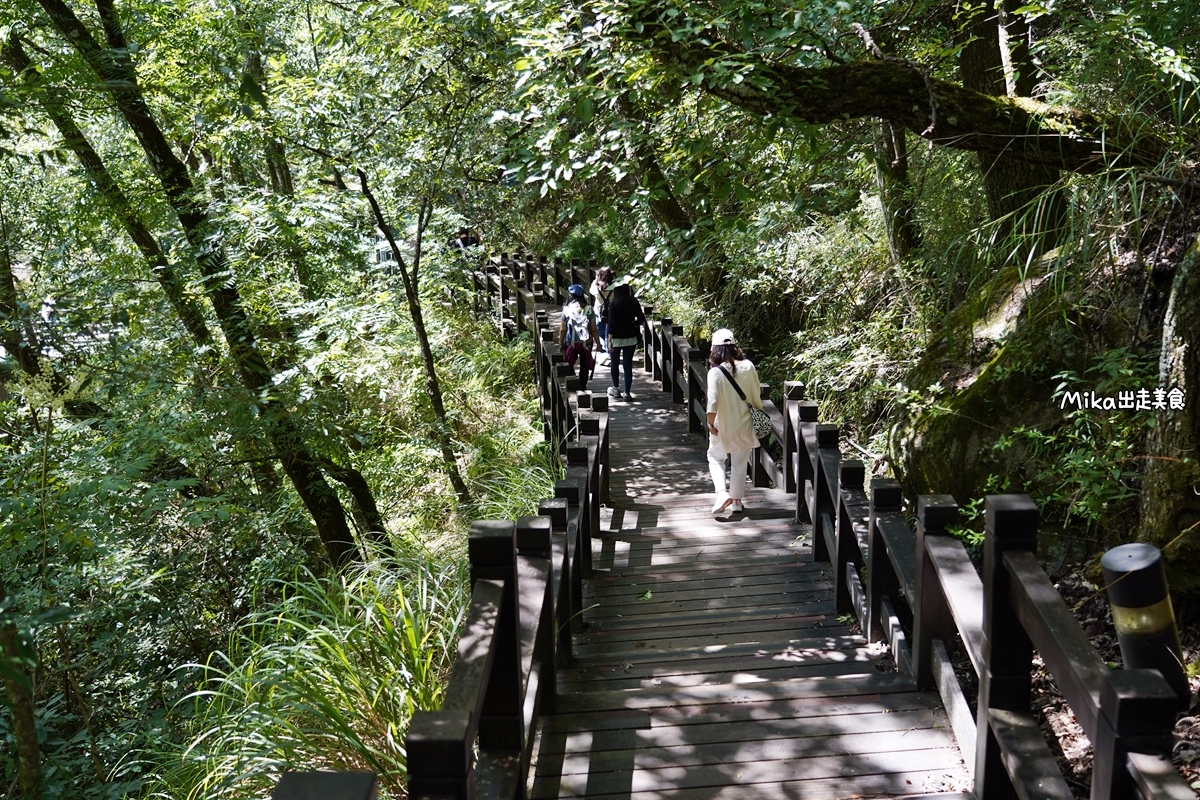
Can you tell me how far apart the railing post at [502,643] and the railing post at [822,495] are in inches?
120

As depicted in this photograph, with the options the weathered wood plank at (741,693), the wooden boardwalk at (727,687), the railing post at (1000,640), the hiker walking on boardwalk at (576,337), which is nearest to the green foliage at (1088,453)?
the wooden boardwalk at (727,687)

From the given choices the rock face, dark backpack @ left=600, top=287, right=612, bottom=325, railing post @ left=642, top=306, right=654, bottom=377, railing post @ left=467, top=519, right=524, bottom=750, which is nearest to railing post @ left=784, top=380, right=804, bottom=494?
the rock face

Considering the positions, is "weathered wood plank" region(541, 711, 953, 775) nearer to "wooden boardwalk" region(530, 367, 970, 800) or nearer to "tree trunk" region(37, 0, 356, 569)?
"wooden boardwalk" region(530, 367, 970, 800)

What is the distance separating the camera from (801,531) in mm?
6957

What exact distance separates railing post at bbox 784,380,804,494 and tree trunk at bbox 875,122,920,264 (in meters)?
3.05

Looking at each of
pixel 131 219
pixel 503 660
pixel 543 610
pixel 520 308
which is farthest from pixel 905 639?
pixel 520 308

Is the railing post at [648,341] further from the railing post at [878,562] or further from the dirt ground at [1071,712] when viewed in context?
the railing post at [878,562]

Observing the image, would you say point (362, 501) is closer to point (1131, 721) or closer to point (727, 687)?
point (727, 687)

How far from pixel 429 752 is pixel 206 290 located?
6604 mm

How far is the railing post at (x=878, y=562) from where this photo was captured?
14.6 ft

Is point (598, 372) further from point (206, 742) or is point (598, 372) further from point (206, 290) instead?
point (206, 742)

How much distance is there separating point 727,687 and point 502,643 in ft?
5.17

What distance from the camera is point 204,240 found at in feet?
26.6

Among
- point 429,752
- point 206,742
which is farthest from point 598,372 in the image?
point 429,752
